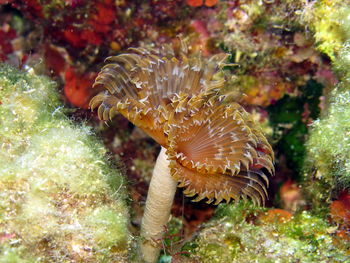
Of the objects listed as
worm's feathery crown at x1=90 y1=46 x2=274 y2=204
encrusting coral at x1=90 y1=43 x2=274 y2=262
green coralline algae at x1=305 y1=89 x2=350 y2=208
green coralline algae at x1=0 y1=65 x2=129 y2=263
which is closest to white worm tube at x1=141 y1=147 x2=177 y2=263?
encrusting coral at x1=90 y1=43 x2=274 y2=262

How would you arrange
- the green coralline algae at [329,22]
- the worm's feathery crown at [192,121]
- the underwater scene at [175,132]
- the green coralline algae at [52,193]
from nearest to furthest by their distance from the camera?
the green coralline algae at [52,193], the underwater scene at [175,132], the worm's feathery crown at [192,121], the green coralline algae at [329,22]

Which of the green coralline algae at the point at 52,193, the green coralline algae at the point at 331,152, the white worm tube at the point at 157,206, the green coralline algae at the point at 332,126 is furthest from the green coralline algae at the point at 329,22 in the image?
the green coralline algae at the point at 52,193

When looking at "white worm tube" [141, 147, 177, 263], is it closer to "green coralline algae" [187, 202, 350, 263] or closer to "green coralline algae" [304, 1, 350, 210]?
"green coralline algae" [187, 202, 350, 263]

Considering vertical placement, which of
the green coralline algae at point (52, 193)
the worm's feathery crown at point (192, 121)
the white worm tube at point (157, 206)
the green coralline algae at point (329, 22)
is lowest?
the white worm tube at point (157, 206)

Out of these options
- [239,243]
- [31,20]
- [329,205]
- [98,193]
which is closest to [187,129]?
[98,193]

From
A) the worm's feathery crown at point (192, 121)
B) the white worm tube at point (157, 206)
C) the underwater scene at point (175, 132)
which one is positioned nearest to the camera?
the underwater scene at point (175, 132)

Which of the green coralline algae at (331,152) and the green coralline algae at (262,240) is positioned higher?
the green coralline algae at (331,152)

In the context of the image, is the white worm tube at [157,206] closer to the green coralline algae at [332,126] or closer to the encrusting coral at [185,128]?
the encrusting coral at [185,128]
